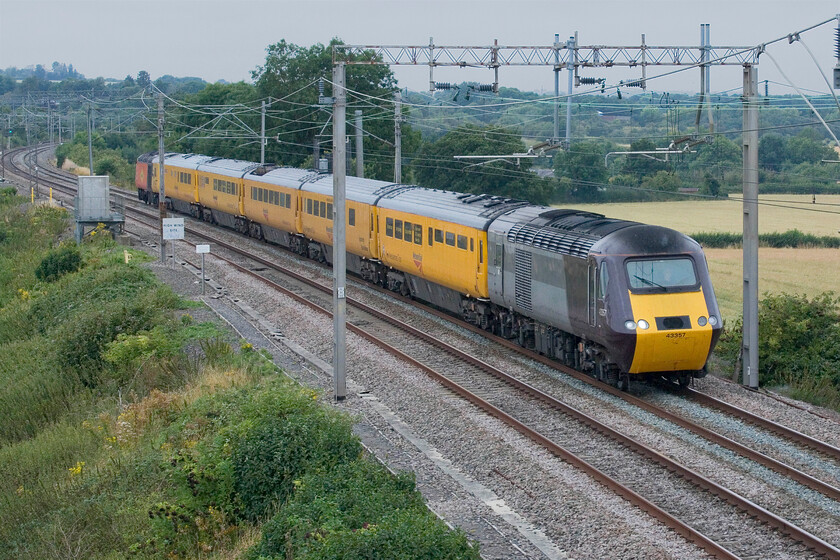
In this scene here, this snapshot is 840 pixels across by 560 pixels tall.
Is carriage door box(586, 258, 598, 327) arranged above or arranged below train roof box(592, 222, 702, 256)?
below

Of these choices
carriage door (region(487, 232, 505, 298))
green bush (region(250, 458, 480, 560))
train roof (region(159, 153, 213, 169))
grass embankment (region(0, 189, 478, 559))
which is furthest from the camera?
train roof (region(159, 153, 213, 169))

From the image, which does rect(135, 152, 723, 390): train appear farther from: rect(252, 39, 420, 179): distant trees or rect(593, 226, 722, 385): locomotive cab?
rect(252, 39, 420, 179): distant trees

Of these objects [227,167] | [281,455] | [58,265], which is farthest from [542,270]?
[227,167]

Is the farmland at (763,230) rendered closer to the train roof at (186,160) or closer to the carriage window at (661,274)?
the carriage window at (661,274)

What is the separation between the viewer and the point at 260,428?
1282 centimetres

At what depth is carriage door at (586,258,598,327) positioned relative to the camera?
1717 centimetres

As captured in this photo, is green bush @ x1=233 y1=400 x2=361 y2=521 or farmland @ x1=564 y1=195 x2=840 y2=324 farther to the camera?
farmland @ x1=564 y1=195 x2=840 y2=324

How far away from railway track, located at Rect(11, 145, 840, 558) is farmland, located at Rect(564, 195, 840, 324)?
360 inches

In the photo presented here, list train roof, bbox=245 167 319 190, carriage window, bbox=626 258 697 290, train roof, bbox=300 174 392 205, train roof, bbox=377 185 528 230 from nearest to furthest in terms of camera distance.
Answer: carriage window, bbox=626 258 697 290 < train roof, bbox=377 185 528 230 < train roof, bbox=300 174 392 205 < train roof, bbox=245 167 319 190

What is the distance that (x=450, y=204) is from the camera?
25.5 m

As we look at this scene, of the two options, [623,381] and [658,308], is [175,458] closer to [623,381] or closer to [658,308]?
[623,381]

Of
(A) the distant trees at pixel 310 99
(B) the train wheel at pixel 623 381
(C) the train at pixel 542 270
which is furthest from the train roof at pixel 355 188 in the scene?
(A) the distant trees at pixel 310 99

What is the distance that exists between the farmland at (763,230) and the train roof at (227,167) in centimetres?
1966

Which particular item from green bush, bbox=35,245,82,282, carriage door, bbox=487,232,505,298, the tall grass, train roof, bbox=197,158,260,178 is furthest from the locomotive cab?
the tall grass
